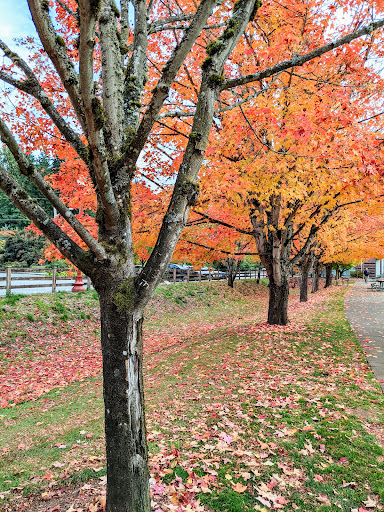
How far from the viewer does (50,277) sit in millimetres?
15586

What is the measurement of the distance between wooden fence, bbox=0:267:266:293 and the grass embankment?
18.6 feet

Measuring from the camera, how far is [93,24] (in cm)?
186

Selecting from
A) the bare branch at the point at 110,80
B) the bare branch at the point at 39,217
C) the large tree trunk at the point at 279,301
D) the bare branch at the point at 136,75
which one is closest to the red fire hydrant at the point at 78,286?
the large tree trunk at the point at 279,301

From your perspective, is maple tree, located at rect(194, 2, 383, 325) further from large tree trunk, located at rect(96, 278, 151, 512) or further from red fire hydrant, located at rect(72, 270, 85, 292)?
red fire hydrant, located at rect(72, 270, 85, 292)

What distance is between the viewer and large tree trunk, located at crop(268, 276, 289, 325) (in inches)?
394

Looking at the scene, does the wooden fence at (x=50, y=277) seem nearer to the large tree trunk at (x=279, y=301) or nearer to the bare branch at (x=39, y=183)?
the large tree trunk at (x=279, y=301)

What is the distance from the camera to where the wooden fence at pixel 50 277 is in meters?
13.9

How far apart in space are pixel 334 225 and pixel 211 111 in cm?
1387

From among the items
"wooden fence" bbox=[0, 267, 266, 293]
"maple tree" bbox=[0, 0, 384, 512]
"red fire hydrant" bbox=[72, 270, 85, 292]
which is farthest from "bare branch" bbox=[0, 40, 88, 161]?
"red fire hydrant" bbox=[72, 270, 85, 292]

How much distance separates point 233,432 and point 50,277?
13.6 meters

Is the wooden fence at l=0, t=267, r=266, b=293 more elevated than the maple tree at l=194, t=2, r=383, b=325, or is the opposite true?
the maple tree at l=194, t=2, r=383, b=325

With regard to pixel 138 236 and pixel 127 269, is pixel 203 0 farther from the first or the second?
pixel 138 236

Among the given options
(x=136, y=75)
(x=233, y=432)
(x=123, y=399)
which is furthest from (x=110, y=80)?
(x=233, y=432)

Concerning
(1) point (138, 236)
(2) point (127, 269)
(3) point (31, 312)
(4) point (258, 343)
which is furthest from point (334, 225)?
(2) point (127, 269)
